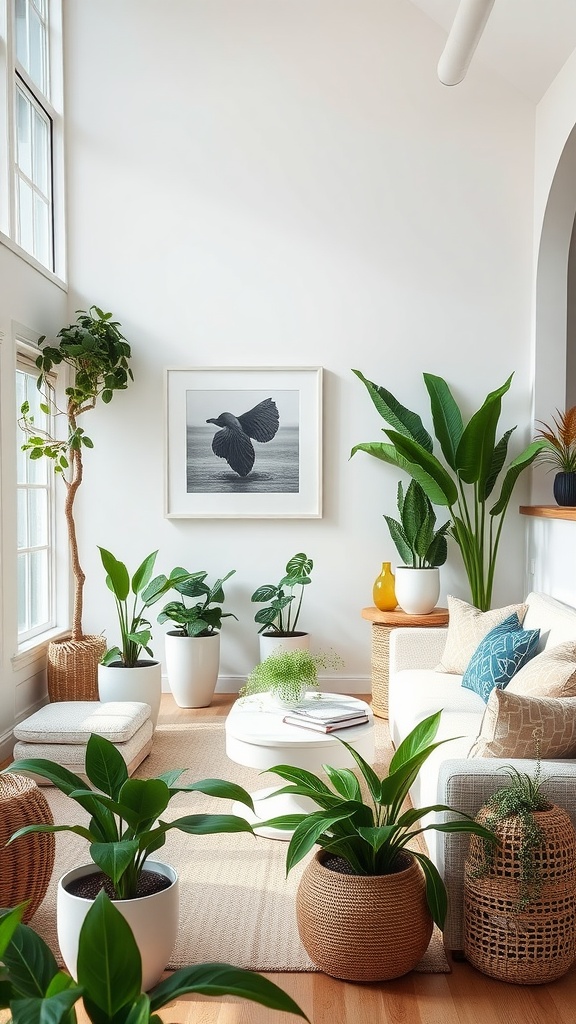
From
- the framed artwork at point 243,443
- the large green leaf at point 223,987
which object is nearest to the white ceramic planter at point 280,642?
the framed artwork at point 243,443

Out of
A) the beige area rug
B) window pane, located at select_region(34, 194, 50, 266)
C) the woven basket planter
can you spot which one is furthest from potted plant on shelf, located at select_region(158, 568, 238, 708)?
the woven basket planter

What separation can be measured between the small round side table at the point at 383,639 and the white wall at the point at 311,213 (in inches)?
18.1

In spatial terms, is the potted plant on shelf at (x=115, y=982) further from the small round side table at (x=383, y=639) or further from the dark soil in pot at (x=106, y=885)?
the small round side table at (x=383, y=639)

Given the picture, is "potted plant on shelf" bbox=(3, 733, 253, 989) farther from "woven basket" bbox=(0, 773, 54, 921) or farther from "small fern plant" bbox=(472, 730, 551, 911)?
"small fern plant" bbox=(472, 730, 551, 911)

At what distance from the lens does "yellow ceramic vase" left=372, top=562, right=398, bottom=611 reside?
17.1 ft

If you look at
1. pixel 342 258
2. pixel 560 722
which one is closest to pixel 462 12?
pixel 342 258

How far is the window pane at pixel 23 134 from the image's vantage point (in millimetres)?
4906

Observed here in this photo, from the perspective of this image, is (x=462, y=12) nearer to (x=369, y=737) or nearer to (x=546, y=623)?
(x=546, y=623)

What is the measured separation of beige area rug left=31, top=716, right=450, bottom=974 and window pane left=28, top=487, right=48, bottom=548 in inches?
66.8

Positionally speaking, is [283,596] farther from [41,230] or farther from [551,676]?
[551,676]

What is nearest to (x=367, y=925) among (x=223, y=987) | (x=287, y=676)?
(x=223, y=987)

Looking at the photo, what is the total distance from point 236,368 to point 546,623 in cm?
261

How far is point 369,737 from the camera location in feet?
11.2

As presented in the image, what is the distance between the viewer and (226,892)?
2.84 metres
